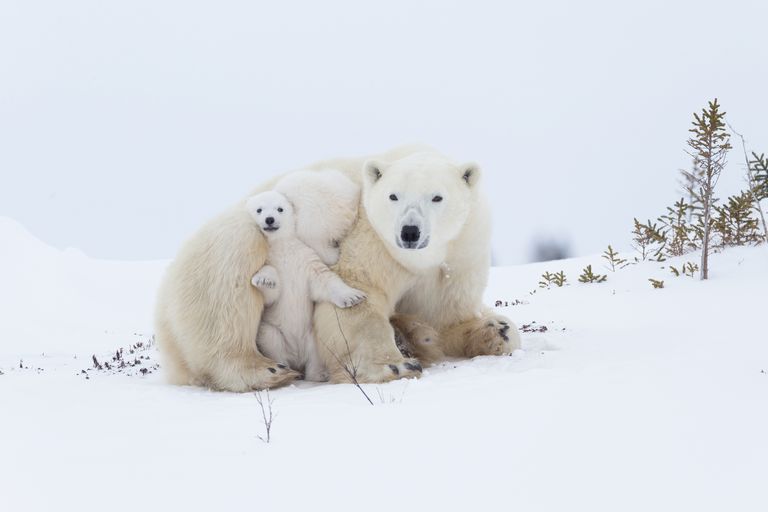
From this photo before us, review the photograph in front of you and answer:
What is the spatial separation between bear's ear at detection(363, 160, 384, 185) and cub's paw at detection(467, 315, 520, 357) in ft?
4.46

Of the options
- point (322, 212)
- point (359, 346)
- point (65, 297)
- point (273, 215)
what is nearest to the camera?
point (359, 346)

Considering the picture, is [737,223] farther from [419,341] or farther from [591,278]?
[419,341]

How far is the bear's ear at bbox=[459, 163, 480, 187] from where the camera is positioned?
17.7ft

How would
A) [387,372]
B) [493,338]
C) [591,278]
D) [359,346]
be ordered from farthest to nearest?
1. [591,278]
2. [493,338]
3. [359,346]
4. [387,372]

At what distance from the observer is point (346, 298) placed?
204 inches

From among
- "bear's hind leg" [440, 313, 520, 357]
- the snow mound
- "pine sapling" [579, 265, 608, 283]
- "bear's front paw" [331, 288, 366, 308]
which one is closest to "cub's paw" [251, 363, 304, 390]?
"bear's front paw" [331, 288, 366, 308]

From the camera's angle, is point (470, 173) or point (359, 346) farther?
point (470, 173)

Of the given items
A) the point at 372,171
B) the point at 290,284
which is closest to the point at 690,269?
the point at 372,171

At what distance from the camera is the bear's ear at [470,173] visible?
212 inches

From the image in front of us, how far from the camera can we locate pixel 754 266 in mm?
8516

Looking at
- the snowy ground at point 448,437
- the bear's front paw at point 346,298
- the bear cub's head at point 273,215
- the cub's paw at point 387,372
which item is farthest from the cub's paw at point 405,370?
the bear cub's head at point 273,215

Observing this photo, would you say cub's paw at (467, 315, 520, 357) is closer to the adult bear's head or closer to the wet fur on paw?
the wet fur on paw

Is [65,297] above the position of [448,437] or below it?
below

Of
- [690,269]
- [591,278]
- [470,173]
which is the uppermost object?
[470,173]
